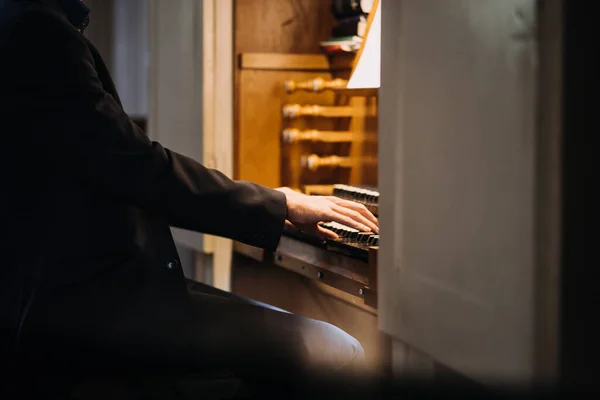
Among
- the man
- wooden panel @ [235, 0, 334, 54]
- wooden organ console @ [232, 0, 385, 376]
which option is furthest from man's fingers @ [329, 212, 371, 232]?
wooden panel @ [235, 0, 334, 54]

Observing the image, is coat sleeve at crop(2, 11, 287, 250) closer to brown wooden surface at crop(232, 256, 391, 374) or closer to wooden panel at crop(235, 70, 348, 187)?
brown wooden surface at crop(232, 256, 391, 374)

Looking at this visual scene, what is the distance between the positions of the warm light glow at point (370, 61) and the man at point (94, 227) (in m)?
0.80

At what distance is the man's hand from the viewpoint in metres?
1.56

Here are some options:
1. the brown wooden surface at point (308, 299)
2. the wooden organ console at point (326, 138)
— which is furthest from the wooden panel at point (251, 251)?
the brown wooden surface at point (308, 299)

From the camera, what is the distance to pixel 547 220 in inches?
40.9

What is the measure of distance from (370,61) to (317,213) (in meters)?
0.73

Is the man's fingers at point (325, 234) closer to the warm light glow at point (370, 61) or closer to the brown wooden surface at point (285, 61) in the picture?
the warm light glow at point (370, 61)

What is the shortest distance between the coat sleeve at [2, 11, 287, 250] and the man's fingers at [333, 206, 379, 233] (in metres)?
0.33

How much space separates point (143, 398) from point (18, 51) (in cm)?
59

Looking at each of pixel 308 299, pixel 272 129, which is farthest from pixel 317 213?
pixel 272 129

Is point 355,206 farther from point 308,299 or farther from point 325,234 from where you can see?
point 308,299

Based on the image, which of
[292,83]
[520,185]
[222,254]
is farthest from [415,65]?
[222,254]

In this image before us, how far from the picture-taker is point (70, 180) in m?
1.38

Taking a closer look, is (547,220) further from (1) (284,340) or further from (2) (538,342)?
(1) (284,340)
